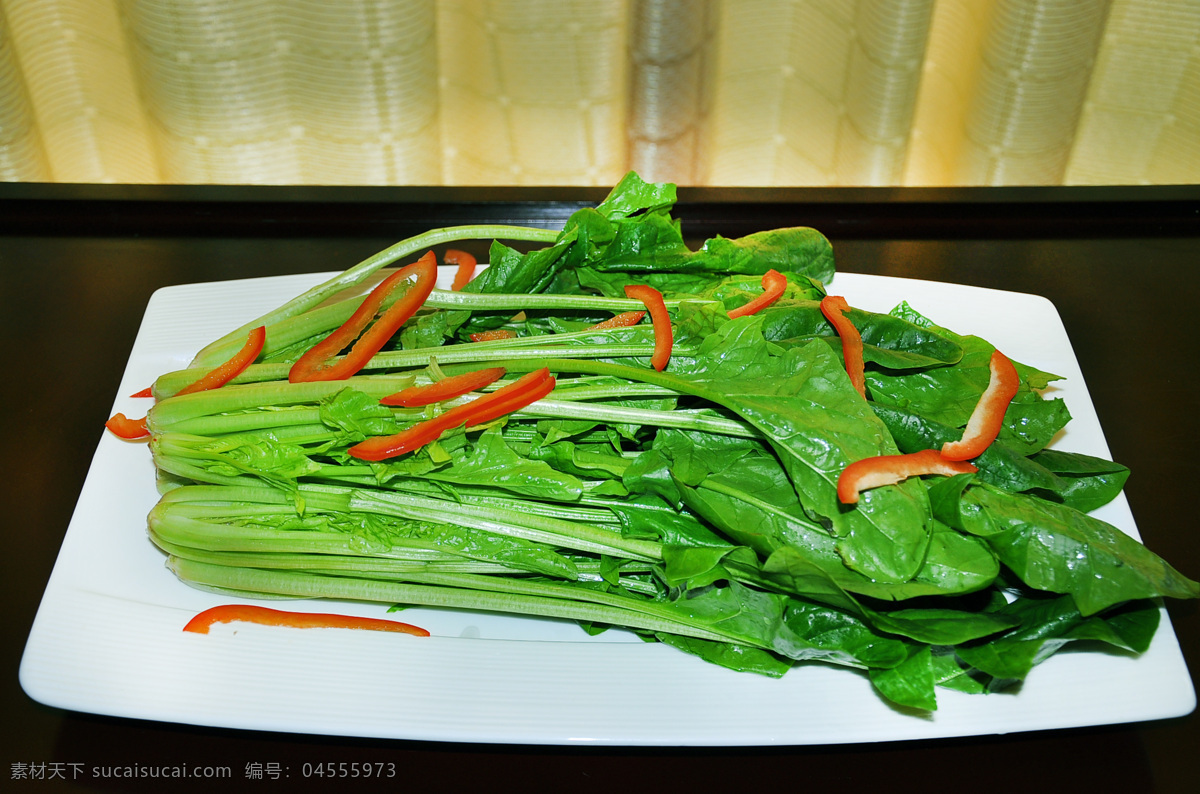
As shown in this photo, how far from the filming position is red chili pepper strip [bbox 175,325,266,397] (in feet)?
5.02

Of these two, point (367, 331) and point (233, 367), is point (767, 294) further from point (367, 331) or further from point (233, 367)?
point (233, 367)

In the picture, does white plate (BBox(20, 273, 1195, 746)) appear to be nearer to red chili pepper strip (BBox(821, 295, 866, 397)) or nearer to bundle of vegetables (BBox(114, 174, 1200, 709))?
bundle of vegetables (BBox(114, 174, 1200, 709))

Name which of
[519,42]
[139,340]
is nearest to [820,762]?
[139,340]

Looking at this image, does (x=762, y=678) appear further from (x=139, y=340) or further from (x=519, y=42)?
(x=519, y=42)

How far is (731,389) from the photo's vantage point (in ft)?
4.38

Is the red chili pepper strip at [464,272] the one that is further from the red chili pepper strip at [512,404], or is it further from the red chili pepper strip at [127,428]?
the red chili pepper strip at [127,428]

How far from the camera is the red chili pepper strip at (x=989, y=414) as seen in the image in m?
1.30

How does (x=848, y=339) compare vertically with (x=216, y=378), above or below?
above

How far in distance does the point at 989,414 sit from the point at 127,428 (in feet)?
4.65

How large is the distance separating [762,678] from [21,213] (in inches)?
78.1

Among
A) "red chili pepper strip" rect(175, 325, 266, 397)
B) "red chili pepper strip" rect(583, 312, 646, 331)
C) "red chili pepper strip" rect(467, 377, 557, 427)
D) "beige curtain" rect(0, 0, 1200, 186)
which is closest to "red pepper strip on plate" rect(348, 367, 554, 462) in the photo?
"red chili pepper strip" rect(467, 377, 557, 427)

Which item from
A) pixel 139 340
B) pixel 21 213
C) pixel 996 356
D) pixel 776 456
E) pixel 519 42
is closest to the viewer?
pixel 776 456

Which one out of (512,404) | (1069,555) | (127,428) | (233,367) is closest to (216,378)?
(233,367)

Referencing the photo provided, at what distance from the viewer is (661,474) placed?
1329 millimetres
